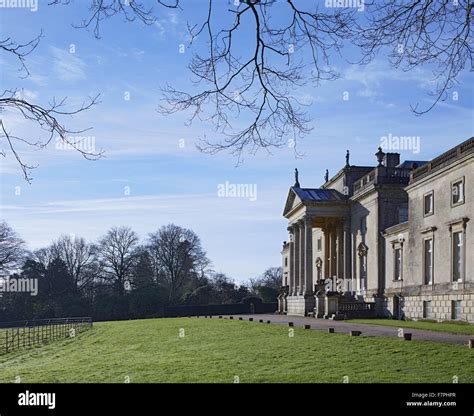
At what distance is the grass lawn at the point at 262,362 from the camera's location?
610 inches

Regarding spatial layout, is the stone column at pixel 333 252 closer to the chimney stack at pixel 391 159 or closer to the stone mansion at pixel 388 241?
the stone mansion at pixel 388 241

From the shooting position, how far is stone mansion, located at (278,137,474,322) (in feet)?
118

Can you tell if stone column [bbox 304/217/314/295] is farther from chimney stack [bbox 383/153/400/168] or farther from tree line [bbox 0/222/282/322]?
tree line [bbox 0/222/282/322]

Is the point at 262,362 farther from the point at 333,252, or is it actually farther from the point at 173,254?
the point at 173,254

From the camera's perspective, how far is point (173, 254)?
9250 centimetres

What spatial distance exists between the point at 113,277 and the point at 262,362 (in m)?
67.8

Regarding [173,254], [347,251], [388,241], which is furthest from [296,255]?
[173,254]

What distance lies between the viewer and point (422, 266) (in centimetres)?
4128

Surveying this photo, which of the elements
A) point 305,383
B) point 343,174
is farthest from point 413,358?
point 343,174

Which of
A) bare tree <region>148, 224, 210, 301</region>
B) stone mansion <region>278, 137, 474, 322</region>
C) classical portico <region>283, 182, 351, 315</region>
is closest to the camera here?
stone mansion <region>278, 137, 474, 322</region>

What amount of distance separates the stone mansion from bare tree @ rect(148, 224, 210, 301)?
24188 millimetres

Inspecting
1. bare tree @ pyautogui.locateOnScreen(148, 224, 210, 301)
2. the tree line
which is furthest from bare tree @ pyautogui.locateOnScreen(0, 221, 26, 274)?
bare tree @ pyautogui.locateOnScreen(148, 224, 210, 301)

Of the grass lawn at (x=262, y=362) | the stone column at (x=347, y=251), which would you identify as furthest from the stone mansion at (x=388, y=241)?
→ the grass lawn at (x=262, y=362)
